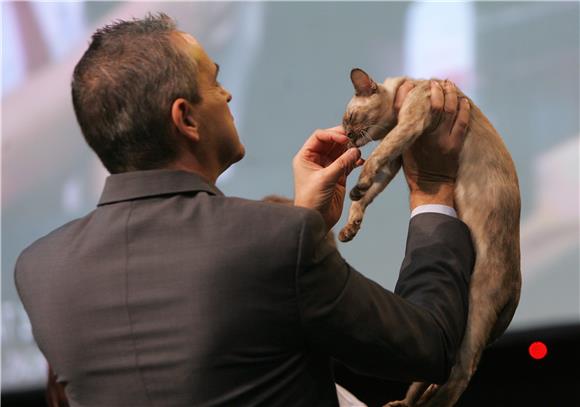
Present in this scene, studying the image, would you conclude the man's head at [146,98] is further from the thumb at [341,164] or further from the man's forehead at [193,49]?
the thumb at [341,164]

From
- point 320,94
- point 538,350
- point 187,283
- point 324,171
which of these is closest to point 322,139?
point 324,171

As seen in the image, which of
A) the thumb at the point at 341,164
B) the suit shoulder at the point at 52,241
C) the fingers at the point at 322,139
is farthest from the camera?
the fingers at the point at 322,139

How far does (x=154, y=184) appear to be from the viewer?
101 cm

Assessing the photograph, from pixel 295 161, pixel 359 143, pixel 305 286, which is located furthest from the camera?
pixel 359 143

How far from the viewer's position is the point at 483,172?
1.32 meters

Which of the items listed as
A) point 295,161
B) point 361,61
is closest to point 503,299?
point 295,161

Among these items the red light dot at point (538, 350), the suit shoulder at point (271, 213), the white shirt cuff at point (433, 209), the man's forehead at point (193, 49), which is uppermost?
the man's forehead at point (193, 49)

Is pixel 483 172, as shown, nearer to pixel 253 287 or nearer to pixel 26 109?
pixel 253 287

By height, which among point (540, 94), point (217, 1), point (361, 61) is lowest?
point (540, 94)

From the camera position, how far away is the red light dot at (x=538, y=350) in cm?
279

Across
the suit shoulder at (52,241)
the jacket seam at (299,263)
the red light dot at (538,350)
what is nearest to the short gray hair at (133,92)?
the suit shoulder at (52,241)

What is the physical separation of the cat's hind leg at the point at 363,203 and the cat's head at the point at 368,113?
0.12m

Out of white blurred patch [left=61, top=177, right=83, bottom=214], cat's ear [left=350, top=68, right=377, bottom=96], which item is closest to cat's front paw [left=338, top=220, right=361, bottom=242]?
cat's ear [left=350, top=68, right=377, bottom=96]

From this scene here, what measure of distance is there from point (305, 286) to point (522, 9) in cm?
211
